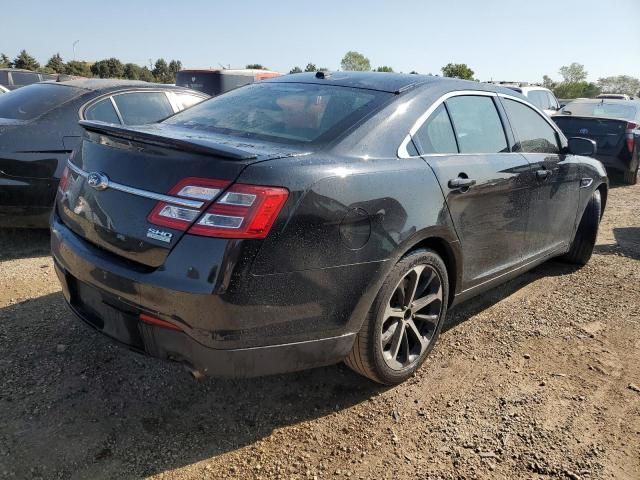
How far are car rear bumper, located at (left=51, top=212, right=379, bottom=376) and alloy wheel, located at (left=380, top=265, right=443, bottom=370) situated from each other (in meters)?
0.34

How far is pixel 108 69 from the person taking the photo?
2168 inches

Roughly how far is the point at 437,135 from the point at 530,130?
4.27 ft

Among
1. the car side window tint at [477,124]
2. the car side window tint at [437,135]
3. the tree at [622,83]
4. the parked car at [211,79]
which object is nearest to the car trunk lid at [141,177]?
the car side window tint at [437,135]

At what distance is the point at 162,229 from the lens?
6.61 ft

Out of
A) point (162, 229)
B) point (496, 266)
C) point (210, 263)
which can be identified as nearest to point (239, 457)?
point (210, 263)

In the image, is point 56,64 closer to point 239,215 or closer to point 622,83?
point 239,215

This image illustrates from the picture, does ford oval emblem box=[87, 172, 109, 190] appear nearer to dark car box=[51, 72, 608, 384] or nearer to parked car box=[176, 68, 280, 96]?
dark car box=[51, 72, 608, 384]

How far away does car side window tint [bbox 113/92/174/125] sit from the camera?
16.6 feet

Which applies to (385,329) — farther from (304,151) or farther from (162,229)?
(162,229)

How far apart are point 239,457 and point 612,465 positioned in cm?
164

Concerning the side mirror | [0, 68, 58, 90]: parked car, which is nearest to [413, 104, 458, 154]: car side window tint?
the side mirror

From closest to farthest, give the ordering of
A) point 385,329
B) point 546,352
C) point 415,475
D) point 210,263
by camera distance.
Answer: point 210,263 < point 415,475 < point 385,329 < point 546,352

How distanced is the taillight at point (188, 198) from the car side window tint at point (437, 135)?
1188 mm

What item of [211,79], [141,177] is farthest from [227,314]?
[211,79]
